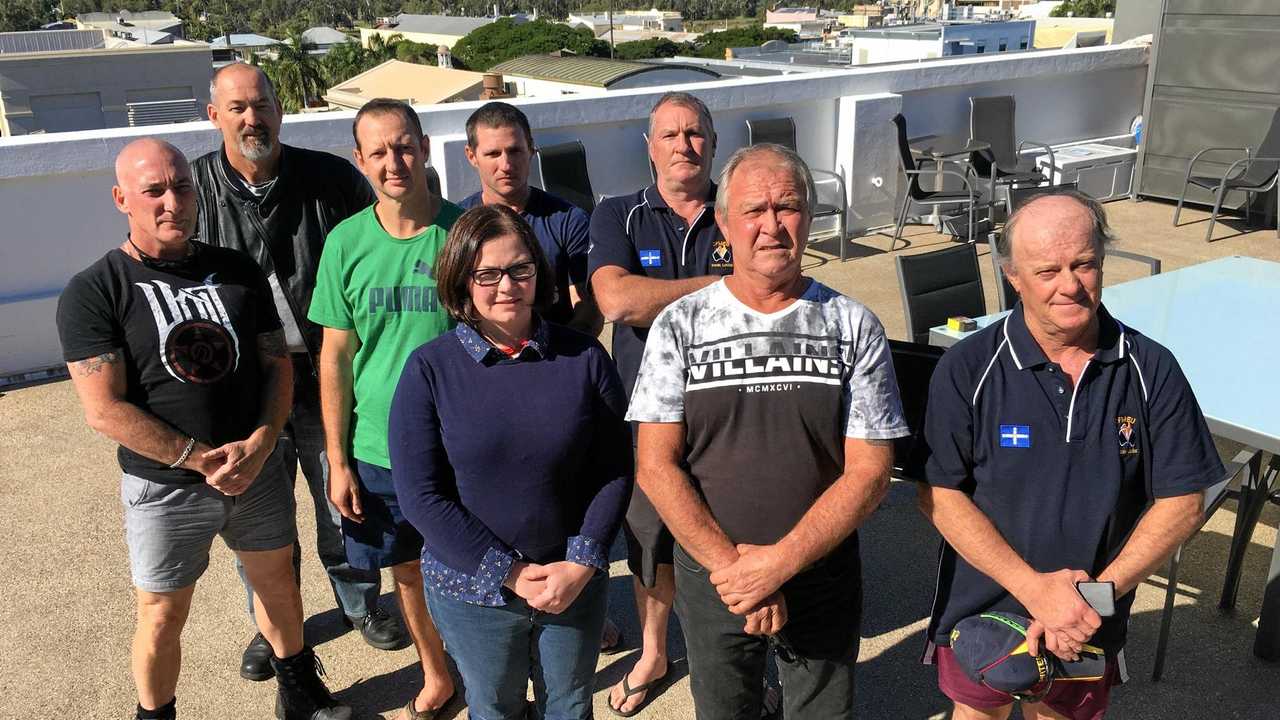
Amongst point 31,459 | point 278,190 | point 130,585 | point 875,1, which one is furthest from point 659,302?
point 875,1

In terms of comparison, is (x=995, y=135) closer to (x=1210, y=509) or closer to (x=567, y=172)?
(x=567, y=172)

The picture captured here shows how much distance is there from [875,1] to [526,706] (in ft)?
373

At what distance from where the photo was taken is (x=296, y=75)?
4238 cm

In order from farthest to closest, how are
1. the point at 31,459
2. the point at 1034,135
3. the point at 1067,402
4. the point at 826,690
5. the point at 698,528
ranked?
the point at 1034,135 → the point at 31,459 → the point at 826,690 → the point at 698,528 → the point at 1067,402

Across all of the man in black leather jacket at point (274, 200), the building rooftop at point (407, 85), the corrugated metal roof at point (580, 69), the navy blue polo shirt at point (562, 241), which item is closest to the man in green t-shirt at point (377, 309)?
the navy blue polo shirt at point (562, 241)

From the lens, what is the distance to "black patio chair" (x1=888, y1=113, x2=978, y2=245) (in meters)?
7.63

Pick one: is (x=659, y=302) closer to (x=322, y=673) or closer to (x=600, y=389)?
(x=600, y=389)

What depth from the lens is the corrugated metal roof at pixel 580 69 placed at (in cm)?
1524

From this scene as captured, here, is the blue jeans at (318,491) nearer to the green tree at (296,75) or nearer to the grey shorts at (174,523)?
the grey shorts at (174,523)

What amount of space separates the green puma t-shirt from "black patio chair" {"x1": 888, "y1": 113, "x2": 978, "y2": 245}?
231 inches

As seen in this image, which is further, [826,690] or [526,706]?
[526,706]

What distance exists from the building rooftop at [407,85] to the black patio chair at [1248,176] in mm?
15743

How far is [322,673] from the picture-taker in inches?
118

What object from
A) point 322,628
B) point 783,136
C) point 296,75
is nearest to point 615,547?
point 322,628
